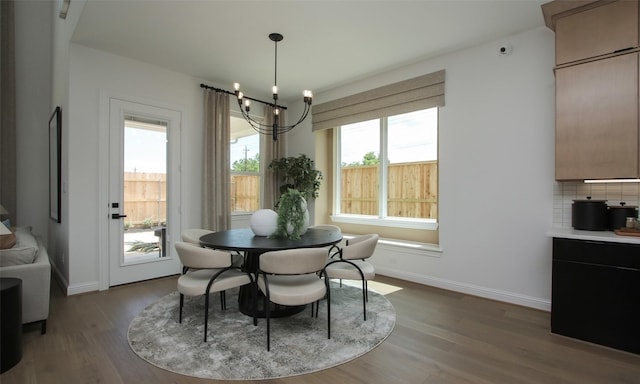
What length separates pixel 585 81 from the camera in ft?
8.72

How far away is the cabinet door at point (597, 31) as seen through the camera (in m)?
2.47

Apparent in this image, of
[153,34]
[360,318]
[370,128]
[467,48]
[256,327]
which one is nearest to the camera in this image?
[256,327]

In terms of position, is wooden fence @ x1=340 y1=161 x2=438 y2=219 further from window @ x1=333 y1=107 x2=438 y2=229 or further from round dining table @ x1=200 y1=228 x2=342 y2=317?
round dining table @ x1=200 y1=228 x2=342 y2=317

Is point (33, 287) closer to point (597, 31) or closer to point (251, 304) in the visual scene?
point (251, 304)

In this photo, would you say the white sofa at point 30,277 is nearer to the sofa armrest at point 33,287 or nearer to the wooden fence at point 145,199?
the sofa armrest at point 33,287

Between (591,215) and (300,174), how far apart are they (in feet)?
12.0

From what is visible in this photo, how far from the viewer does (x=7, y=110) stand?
4625 millimetres

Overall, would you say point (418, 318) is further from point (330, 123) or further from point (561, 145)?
point (330, 123)

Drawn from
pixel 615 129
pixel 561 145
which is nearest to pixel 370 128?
pixel 561 145

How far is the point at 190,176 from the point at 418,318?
360 cm

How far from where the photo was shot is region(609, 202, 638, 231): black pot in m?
2.65

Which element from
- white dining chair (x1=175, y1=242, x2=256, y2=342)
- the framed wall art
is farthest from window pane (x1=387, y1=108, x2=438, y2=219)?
the framed wall art

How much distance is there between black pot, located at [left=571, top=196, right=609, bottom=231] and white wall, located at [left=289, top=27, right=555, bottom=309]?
0.35 m

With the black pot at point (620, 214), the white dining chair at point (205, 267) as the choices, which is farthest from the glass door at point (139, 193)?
the black pot at point (620, 214)
